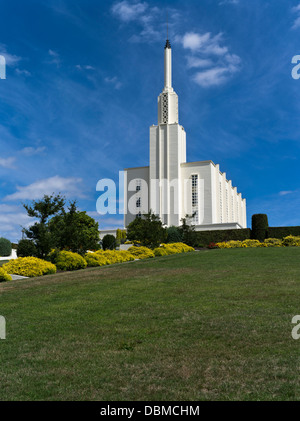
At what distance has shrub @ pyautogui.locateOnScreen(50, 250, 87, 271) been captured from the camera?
63.0 feet

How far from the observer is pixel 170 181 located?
52875 millimetres

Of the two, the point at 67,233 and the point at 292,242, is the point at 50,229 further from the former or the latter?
the point at 292,242

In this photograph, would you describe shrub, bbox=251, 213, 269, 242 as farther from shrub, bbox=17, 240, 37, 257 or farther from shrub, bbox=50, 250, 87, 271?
shrub, bbox=17, 240, 37, 257

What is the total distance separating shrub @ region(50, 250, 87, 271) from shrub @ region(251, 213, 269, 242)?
23.3 metres

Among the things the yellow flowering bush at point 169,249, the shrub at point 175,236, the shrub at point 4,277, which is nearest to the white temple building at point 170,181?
the shrub at point 175,236

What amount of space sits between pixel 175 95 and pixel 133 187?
49.8ft

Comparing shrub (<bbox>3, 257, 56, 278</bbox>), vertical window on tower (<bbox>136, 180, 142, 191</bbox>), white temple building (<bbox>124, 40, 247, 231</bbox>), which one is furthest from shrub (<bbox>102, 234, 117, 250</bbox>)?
shrub (<bbox>3, 257, 56, 278</bbox>)

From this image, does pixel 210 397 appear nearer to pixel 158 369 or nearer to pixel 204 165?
pixel 158 369

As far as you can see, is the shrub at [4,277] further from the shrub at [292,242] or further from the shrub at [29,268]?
the shrub at [292,242]

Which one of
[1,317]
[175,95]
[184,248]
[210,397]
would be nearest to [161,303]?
[1,317]

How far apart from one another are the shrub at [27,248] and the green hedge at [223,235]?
75.9ft

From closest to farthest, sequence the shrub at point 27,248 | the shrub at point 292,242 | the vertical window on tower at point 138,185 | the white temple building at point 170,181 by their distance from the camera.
Result: the shrub at point 27,248 → the shrub at point 292,242 → the white temple building at point 170,181 → the vertical window on tower at point 138,185

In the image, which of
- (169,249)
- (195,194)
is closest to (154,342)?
(169,249)

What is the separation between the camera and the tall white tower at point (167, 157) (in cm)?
5203
